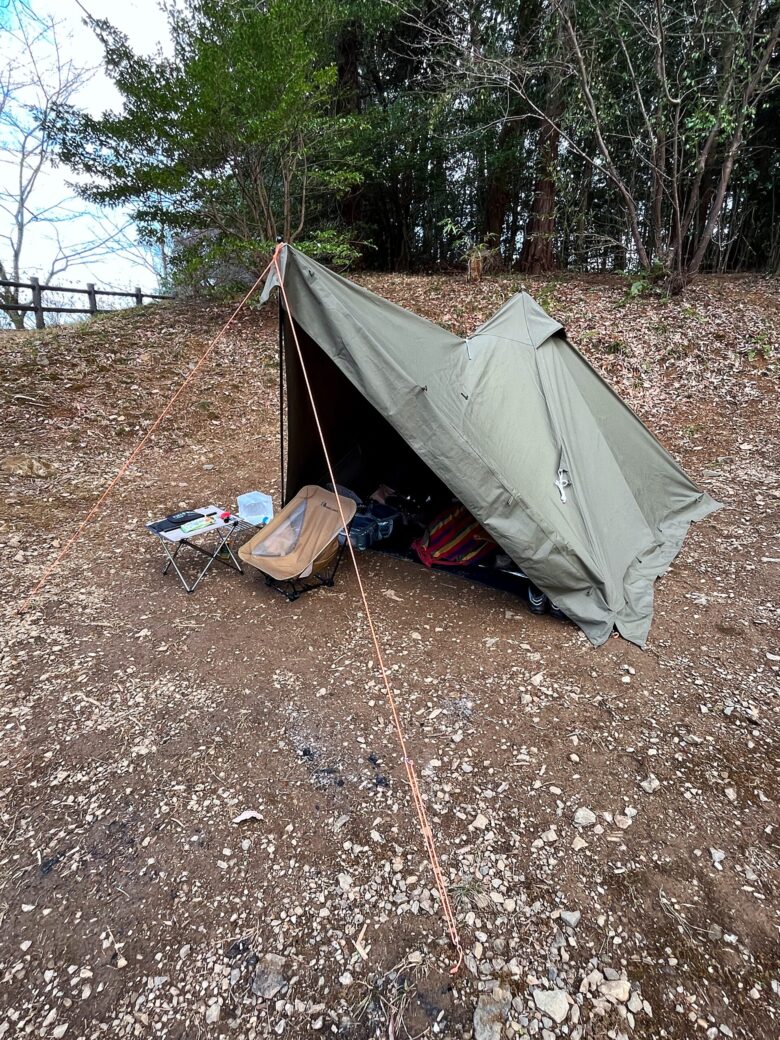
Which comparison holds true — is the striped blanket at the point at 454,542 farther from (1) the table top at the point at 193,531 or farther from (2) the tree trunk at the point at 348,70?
(2) the tree trunk at the point at 348,70

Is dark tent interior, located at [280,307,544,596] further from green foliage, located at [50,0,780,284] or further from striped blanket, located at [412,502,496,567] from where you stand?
green foliage, located at [50,0,780,284]

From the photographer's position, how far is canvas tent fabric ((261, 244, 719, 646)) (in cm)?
303

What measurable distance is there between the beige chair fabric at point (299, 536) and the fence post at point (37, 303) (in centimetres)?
981

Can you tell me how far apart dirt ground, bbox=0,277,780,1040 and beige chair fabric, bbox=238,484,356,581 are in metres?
0.29

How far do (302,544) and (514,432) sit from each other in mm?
1690

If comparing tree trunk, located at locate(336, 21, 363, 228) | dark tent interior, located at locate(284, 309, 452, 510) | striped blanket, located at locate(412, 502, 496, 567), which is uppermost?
tree trunk, located at locate(336, 21, 363, 228)

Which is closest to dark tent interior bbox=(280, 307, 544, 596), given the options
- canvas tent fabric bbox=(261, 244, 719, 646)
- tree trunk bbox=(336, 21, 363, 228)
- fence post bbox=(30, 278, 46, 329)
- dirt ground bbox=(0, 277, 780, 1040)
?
canvas tent fabric bbox=(261, 244, 719, 646)

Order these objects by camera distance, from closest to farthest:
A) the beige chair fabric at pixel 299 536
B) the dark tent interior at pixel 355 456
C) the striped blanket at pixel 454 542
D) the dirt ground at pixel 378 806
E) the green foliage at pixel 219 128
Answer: the dirt ground at pixel 378 806
the beige chair fabric at pixel 299 536
the striped blanket at pixel 454 542
the dark tent interior at pixel 355 456
the green foliage at pixel 219 128

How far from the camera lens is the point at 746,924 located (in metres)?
1.64

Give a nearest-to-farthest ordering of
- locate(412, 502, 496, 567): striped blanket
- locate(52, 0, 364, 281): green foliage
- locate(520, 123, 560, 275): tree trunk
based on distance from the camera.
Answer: locate(412, 502, 496, 567): striped blanket → locate(52, 0, 364, 281): green foliage → locate(520, 123, 560, 275): tree trunk

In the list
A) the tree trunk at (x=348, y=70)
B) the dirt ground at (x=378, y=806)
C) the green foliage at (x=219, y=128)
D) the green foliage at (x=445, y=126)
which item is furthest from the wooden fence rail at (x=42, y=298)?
the dirt ground at (x=378, y=806)

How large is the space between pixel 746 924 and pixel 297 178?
10.9 meters

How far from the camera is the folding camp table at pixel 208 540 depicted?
11.8 ft

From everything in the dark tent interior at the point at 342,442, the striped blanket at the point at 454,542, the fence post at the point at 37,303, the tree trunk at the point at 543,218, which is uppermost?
the tree trunk at the point at 543,218
